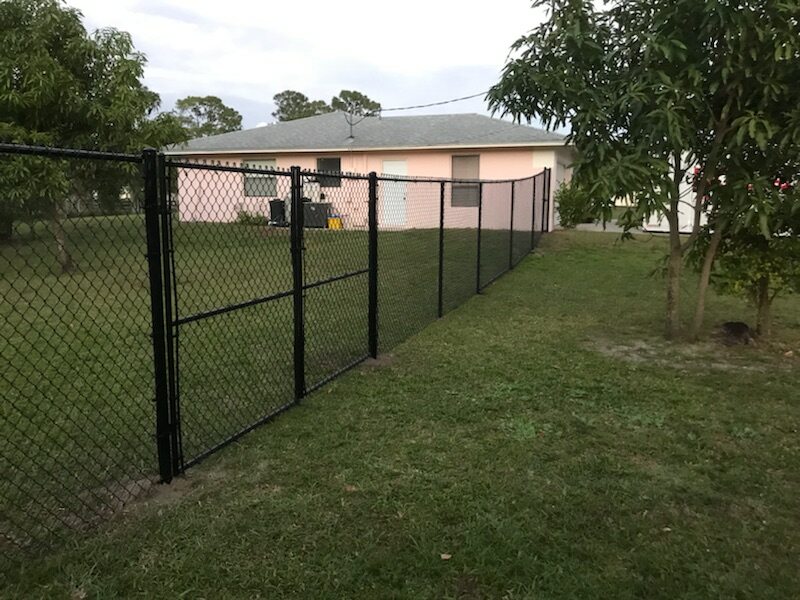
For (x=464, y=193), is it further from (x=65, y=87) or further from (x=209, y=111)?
(x=209, y=111)

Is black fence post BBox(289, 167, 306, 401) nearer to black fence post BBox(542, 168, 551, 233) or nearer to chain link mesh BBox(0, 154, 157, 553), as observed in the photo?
chain link mesh BBox(0, 154, 157, 553)

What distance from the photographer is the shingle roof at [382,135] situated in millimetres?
17719

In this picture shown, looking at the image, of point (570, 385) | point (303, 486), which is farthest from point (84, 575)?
point (570, 385)

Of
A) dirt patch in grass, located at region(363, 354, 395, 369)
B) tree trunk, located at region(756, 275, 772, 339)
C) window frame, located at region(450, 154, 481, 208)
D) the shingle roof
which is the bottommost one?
dirt patch in grass, located at region(363, 354, 395, 369)

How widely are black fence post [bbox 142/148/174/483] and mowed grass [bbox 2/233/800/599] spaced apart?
249 mm

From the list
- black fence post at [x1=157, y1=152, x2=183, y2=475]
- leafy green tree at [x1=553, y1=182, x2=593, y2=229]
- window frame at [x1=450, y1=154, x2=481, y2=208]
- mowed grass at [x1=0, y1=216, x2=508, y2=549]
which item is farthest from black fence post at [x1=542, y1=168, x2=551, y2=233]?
black fence post at [x1=157, y1=152, x2=183, y2=475]

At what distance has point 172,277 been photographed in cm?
312

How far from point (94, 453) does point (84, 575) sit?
126cm

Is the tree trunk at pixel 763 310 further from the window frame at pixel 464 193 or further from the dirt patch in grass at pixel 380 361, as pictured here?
the window frame at pixel 464 193

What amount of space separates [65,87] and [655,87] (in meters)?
10.1

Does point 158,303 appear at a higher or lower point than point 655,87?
lower

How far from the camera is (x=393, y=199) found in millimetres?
17938

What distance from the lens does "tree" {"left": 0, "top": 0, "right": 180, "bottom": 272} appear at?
10.3 meters

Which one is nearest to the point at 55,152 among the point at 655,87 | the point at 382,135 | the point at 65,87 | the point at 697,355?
the point at 655,87
